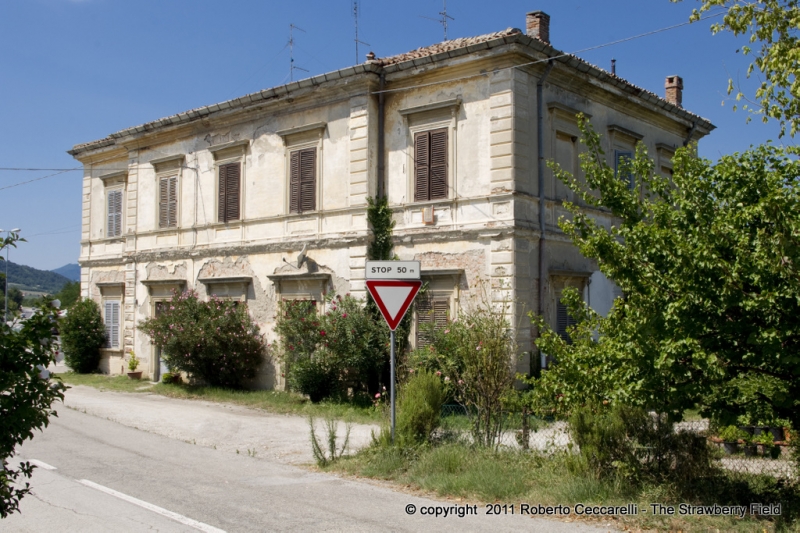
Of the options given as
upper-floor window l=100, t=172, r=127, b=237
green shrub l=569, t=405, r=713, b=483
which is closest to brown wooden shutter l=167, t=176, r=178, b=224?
upper-floor window l=100, t=172, r=127, b=237

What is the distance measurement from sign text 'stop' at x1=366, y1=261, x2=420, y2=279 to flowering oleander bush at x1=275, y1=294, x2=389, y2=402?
6290mm

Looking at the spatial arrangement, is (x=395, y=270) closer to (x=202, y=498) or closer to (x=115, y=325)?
(x=202, y=498)

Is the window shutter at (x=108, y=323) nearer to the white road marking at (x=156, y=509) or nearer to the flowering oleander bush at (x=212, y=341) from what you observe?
the flowering oleander bush at (x=212, y=341)

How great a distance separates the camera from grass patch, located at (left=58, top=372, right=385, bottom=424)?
A: 14.8 metres

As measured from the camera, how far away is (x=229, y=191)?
19766mm

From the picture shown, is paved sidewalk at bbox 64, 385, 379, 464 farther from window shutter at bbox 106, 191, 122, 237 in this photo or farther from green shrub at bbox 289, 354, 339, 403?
window shutter at bbox 106, 191, 122, 237

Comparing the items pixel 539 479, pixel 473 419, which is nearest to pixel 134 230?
pixel 473 419

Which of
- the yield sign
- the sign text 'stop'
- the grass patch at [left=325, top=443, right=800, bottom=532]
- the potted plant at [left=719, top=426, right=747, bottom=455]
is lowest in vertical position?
the grass patch at [left=325, top=443, right=800, bottom=532]

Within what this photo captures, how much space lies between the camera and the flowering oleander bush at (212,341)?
18234 millimetres

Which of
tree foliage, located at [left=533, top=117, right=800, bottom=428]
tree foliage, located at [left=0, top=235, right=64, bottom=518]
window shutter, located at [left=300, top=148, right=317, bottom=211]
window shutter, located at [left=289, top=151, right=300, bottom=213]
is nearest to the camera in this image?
tree foliage, located at [left=0, top=235, right=64, bottom=518]

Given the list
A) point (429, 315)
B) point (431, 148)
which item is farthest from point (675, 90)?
point (429, 315)

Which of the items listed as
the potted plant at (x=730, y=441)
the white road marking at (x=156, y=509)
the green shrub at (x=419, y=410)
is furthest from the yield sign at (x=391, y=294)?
the potted plant at (x=730, y=441)

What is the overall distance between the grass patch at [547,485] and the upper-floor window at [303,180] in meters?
9.31

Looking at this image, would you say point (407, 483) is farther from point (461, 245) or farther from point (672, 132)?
point (672, 132)
